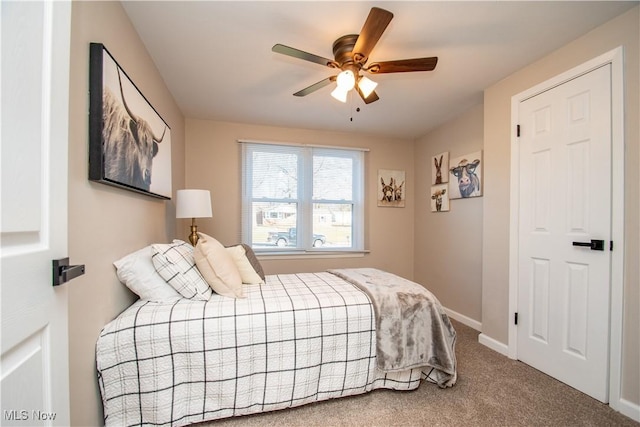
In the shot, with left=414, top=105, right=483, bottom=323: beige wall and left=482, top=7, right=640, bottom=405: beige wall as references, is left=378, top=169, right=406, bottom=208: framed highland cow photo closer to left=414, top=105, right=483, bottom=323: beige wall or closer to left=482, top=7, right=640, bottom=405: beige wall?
left=414, top=105, right=483, bottom=323: beige wall

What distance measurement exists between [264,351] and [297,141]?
2.77 meters

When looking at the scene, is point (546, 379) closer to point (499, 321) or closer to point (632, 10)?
point (499, 321)

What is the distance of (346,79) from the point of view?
5.55 feet

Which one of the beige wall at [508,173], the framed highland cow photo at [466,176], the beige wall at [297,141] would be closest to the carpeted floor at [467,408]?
the beige wall at [508,173]

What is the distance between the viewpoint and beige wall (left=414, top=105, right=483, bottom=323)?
2871mm

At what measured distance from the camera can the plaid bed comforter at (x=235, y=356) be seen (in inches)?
51.2

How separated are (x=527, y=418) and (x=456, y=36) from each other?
8.09 ft

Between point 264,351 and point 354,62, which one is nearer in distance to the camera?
point 264,351

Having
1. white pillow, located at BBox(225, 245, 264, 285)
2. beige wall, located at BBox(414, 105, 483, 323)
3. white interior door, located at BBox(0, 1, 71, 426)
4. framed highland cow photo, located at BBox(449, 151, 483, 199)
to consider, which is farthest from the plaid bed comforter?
framed highland cow photo, located at BBox(449, 151, 483, 199)

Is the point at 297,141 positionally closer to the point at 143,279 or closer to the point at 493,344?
the point at 143,279

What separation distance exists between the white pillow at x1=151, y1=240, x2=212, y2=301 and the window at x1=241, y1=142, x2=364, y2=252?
1765 millimetres

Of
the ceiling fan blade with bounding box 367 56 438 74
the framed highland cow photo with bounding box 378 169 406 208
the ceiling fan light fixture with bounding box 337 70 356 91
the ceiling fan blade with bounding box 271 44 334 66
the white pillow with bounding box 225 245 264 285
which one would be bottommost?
the white pillow with bounding box 225 245 264 285

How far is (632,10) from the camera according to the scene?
1517 mm

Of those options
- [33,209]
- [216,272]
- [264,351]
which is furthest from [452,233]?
[33,209]
